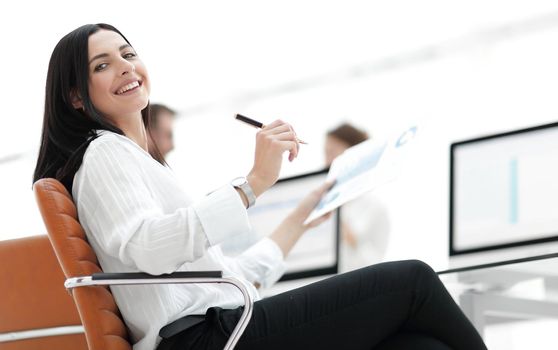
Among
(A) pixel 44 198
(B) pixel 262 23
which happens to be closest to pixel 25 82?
(B) pixel 262 23

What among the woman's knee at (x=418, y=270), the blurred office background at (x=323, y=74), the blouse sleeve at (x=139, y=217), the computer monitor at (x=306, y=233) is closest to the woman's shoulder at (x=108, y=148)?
the blouse sleeve at (x=139, y=217)

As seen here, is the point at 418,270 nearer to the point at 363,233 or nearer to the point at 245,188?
the point at 245,188

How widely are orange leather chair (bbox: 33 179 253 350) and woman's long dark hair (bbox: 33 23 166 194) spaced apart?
0.14 m

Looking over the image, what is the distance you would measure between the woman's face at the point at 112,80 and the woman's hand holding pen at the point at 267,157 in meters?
0.33

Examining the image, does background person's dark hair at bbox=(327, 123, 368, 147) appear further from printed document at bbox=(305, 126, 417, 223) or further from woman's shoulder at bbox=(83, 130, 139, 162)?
woman's shoulder at bbox=(83, 130, 139, 162)

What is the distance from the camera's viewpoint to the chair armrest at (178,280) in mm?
1417

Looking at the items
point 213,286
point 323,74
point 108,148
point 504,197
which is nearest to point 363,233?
point 504,197

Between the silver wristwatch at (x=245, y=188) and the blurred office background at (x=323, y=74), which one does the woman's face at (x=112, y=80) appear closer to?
the silver wristwatch at (x=245, y=188)

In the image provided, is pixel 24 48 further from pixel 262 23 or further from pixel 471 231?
pixel 471 231

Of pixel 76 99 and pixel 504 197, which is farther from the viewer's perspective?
pixel 504 197

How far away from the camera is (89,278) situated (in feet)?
4.72

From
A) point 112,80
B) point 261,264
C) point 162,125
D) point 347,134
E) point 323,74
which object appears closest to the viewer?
point 112,80

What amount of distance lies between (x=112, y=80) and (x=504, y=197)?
1.39 metres

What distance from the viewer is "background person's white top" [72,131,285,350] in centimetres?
142
